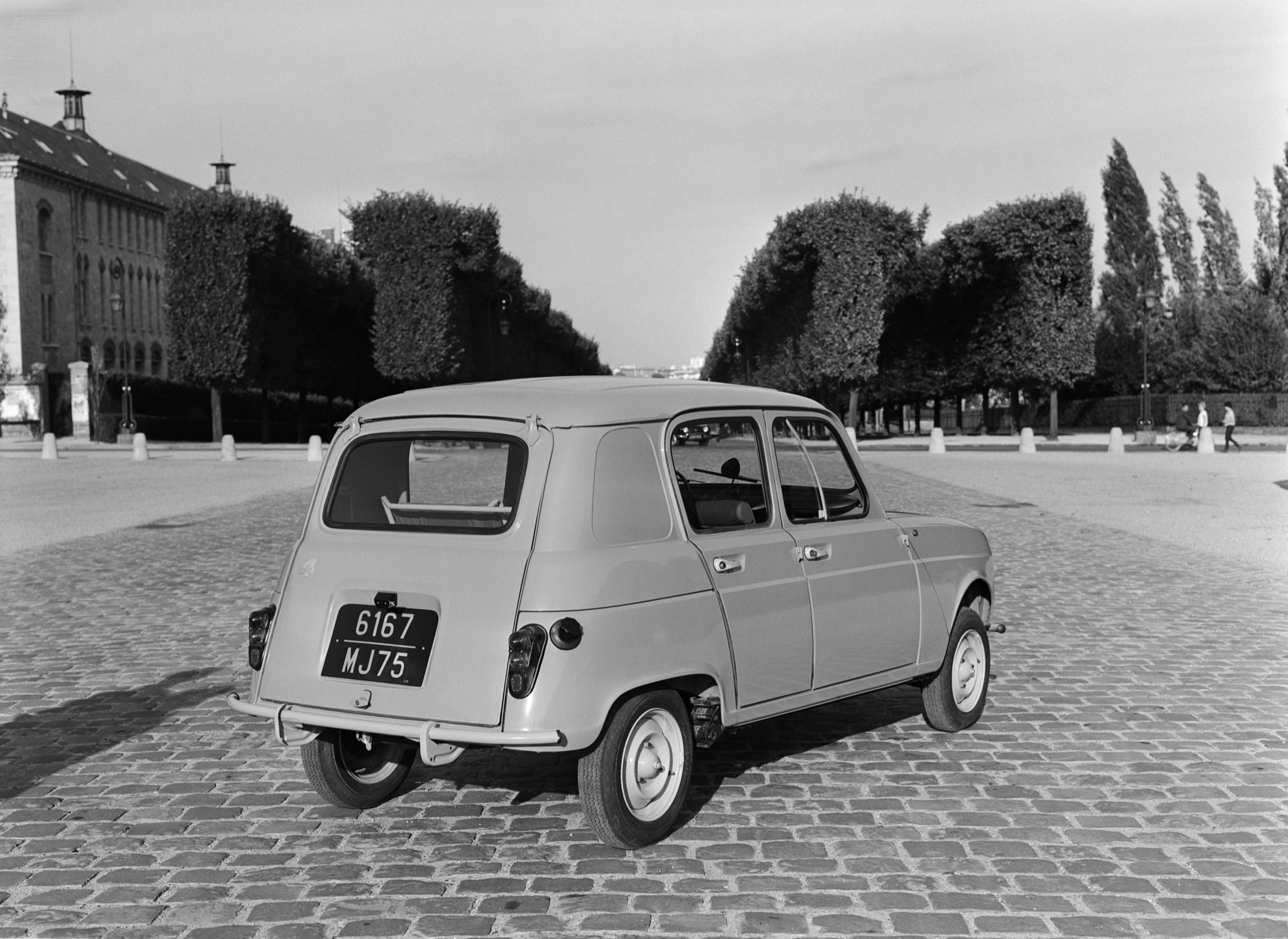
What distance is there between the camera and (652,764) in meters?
4.79

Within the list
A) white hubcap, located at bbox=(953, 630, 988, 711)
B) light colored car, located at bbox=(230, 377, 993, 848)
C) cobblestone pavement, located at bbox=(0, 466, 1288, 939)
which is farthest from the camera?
white hubcap, located at bbox=(953, 630, 988, 711)

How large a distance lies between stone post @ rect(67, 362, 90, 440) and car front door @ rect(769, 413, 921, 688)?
2438 inches

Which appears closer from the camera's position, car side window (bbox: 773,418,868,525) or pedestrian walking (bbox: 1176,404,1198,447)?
car side window (bbox: 773,418,868,525)

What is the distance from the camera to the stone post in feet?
204

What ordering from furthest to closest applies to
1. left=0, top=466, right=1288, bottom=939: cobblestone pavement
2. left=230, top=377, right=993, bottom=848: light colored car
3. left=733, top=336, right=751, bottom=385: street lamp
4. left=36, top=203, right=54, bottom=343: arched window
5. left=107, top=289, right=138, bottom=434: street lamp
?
1. left=733, top=336, right=751, bottom=385: street lamp
2. left=36, top=203, right=54, bottom=343: arched window
3. left=107, top=289, right=138, bottom=434: street lamp
4. left=230, top=377, right=993, bottom=848: light colored car
5. left=0, top=466, right=1288, bottom=939: cobblestone pavement

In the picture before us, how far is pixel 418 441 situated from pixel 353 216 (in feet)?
182

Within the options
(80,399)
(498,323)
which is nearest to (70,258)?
(80,399)

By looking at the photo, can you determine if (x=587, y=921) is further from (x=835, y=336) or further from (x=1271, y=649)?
(x=835, y=336)

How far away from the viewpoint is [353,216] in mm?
58219

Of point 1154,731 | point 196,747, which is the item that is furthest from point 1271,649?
point 196,747

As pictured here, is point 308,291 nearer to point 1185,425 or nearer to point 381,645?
point 1185,425

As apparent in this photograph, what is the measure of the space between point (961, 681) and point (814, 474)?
152 centimetres

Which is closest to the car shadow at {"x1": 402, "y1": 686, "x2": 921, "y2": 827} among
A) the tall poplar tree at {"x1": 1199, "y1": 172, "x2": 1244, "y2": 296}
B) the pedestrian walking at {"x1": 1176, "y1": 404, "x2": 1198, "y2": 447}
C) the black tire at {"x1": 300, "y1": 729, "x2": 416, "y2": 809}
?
the black tire at {"x1": 300, "y1": 729, "x2": 416, "y2": 809}

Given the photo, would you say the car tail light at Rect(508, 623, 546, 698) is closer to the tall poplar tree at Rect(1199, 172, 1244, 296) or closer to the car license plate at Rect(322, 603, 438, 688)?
the car license plate at Rect(322, 603, 438, 688)
